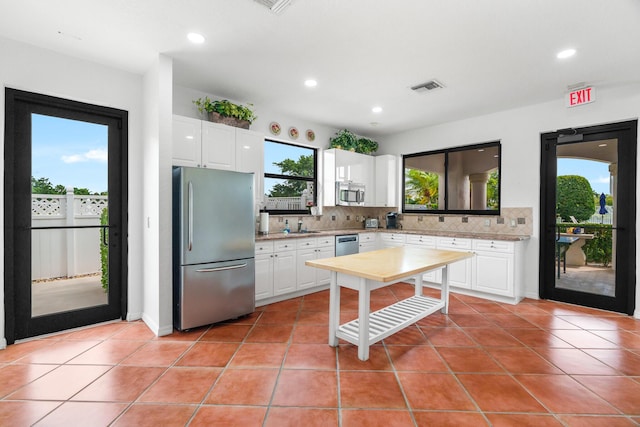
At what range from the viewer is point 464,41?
8.99 feet

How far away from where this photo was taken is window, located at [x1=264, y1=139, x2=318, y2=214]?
4832mm

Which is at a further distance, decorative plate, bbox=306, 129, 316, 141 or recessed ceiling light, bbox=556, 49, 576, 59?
decorative plate, bbox=306, 129, 316, 141

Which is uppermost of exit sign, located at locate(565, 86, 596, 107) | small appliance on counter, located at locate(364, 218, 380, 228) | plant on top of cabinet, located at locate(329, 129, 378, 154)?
exit sign, located at locate(565, 86, 596, 107)

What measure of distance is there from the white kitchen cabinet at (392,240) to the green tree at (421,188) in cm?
92

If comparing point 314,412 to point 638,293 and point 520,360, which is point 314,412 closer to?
point 520,360

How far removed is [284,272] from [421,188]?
124 inches

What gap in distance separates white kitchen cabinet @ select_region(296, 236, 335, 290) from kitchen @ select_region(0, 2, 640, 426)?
5.63 ft

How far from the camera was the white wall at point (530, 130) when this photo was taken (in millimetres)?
3734

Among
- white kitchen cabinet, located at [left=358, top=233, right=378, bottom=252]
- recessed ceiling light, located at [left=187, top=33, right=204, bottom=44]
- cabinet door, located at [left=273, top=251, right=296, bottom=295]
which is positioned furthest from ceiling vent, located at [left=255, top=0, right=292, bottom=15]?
white kitchen cabinet, located at [left=358, top=233, right=378, bottom=252]

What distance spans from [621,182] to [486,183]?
5.11ft

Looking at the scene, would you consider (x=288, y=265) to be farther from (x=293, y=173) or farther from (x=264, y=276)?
(x=293, y=173)

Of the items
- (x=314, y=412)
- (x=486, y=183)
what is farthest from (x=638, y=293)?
(x=314, y=412)

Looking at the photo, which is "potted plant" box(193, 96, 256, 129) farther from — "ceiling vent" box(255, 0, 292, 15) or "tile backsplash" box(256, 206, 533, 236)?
"ceiling vent" box(255, 0, 292, 15)

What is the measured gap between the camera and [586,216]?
4066 mm
